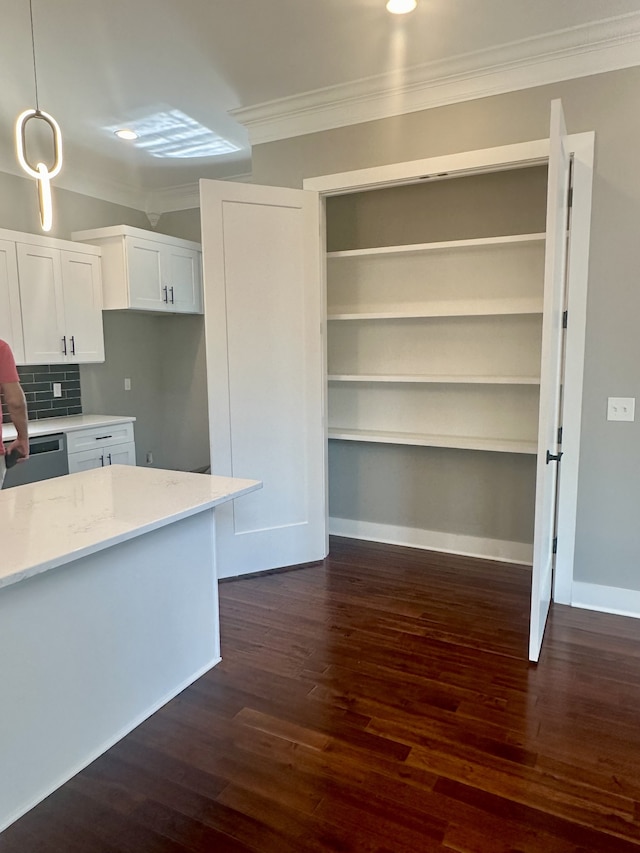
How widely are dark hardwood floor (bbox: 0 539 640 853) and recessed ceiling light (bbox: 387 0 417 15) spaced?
280cm

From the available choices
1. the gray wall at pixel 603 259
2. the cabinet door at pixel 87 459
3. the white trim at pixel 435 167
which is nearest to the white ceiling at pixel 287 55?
the gray wall at pixel 603 259

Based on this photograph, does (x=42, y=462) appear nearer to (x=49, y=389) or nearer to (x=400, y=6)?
(x=49, y=389)

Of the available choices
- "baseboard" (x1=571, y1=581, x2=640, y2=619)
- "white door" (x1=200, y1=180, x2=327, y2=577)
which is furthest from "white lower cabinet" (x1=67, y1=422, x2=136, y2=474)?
"baseboard" (x1=571, y1=581, x2=640, y2=619)

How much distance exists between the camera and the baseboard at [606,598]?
9.36 ft

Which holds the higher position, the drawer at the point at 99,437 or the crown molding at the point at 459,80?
the crown molding at the point at 459,80

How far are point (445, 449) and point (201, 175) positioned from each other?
10.6 feet

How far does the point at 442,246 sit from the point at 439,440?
47.3 inches

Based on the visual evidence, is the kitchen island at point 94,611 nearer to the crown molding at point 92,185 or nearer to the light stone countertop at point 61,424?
the light stone countertop at point 61,424

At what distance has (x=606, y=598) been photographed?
114 inches

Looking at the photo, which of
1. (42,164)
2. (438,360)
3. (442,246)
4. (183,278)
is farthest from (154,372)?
(42,164)

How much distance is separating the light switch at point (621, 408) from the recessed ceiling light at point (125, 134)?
11.6ft

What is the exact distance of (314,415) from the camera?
344 cm

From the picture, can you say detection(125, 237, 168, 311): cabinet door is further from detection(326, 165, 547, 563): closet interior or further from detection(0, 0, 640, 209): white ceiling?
detection(326, 165, 547, 563): closet interior

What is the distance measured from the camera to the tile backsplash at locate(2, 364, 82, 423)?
14.3 feet
